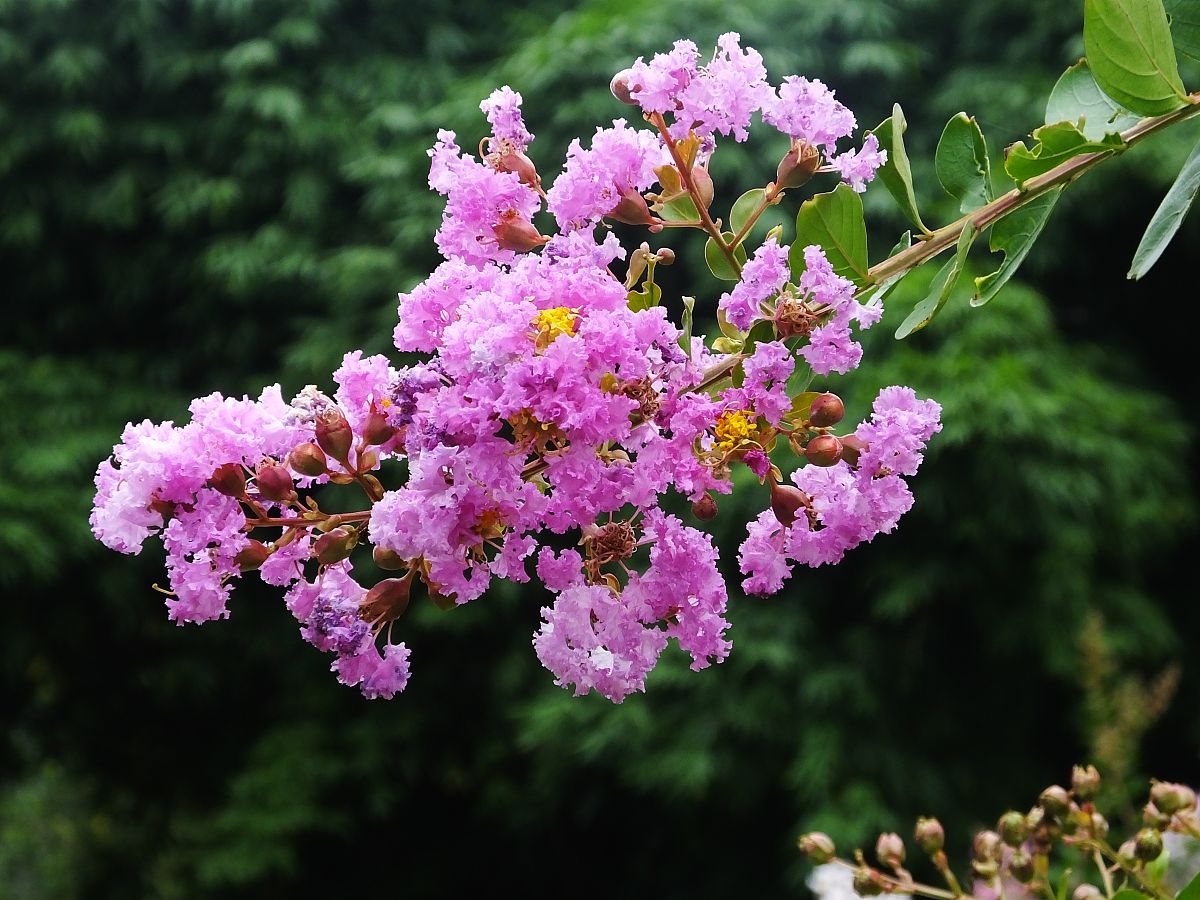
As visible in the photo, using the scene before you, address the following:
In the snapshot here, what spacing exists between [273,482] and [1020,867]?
0.56 metres

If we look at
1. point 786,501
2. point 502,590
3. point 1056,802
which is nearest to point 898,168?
point 786,501

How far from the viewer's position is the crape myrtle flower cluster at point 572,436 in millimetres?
494

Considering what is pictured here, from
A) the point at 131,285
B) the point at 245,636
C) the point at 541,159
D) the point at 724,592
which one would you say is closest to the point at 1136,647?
the point at 541,159

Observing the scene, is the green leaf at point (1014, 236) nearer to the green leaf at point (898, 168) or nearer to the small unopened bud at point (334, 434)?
the green leaf at point (898, 168)

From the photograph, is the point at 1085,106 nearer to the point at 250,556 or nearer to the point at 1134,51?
the point at 1134,51

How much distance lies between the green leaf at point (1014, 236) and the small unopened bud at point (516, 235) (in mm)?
206

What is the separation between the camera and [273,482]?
0.55m

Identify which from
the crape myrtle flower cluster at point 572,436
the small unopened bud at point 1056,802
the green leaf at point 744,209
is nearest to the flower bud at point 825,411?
the crape myrtle flower cluster at point 572,436

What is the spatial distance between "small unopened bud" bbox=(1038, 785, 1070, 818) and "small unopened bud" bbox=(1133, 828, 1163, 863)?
0.17ft

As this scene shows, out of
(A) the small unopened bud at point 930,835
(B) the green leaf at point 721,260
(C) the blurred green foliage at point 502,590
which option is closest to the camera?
(B) the green leaf at point 721,260

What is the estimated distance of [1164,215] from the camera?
60 cm

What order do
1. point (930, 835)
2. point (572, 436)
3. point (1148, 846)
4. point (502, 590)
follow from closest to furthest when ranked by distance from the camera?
point (572, 436) < point (1148, 846) < point (930, 835) < point (502, 590)

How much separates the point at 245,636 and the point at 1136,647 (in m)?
2.04

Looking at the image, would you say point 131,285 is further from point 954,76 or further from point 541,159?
point 954,76
